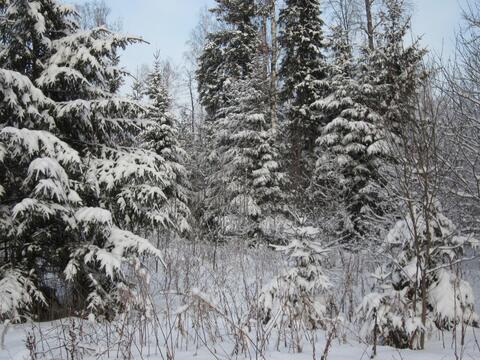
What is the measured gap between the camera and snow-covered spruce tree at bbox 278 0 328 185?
14.7 m

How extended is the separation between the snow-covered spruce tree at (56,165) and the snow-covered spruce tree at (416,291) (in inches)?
110

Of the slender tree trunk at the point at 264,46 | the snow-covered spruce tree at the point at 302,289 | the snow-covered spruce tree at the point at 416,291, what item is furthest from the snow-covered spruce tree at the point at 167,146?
the snow-covered spruce tree at the point at 416,291

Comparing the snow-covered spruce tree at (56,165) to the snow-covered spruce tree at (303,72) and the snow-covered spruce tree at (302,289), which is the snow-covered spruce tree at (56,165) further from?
the snow-covered spruce tree at (303,72)

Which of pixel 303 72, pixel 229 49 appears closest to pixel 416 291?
pixel 303 72

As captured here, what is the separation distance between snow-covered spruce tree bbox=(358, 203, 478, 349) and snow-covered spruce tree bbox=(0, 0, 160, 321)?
2.78 metres

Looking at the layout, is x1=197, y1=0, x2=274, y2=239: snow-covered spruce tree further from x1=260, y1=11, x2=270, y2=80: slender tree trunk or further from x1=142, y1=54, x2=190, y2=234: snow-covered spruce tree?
x1=142, y1=54, x2=190, y2=234: snow-covered spruce tree

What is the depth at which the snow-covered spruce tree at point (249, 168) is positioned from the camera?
12391 millimetres

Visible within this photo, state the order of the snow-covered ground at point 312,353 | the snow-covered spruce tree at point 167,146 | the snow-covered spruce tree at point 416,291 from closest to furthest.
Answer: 1. the snow-covered ground at point 312,353
2. the snow-covered spruce tree at point 416,291
3. the snow-covered spruce tree at point 167,146

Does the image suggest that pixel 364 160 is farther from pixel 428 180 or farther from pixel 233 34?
pixel 233 34

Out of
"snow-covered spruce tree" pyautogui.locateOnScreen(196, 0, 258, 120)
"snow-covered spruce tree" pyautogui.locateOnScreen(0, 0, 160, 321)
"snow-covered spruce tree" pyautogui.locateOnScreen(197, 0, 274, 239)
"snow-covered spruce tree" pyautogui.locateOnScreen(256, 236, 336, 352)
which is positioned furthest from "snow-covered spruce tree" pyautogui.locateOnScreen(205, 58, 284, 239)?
"snow-covered spruce tree" pyautogui.locateOnScreen(256, 236, 336, 352)

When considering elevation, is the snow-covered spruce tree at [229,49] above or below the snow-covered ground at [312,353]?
above

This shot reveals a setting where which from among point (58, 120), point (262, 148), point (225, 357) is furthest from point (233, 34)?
point (225, 357)

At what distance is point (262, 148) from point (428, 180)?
908cm

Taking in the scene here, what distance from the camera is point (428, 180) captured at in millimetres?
3799
